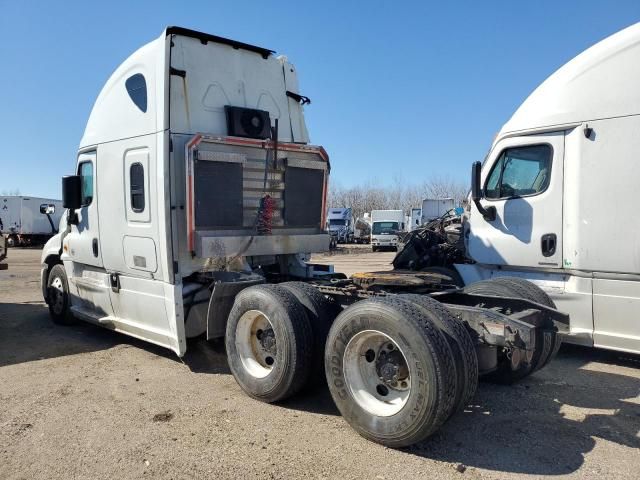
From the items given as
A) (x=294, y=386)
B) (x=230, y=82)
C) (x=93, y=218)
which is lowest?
→ (x=294, y=386)

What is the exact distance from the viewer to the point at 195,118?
5.95 meters

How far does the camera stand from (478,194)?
6.92 m

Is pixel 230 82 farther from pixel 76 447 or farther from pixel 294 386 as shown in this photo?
pixel 76 447

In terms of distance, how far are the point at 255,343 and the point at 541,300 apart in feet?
9.24

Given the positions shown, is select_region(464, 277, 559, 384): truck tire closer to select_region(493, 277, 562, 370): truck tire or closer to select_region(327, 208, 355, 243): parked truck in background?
select_region(493, 277, 562, 370): truck tire

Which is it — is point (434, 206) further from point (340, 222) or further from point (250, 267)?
point (250, 267)

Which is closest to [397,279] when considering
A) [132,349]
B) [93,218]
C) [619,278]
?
[619,278]

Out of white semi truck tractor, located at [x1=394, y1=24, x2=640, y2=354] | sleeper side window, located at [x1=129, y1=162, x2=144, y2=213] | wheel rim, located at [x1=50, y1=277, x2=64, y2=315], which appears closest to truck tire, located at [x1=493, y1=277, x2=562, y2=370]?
white semi truck tractor, located at [x1=394, y1=24, x2=640, y2=354]

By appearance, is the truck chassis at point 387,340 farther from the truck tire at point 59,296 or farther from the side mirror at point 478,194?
the truck tire at point 59,296

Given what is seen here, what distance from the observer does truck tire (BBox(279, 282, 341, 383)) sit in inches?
177

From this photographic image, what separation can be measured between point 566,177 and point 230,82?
4.13 meters

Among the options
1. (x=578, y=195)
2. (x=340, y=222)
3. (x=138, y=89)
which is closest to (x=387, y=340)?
(x=578, y=195)

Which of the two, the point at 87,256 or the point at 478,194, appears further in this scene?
the point at 87,256

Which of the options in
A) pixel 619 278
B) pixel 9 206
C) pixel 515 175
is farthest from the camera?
pixel 9 206
